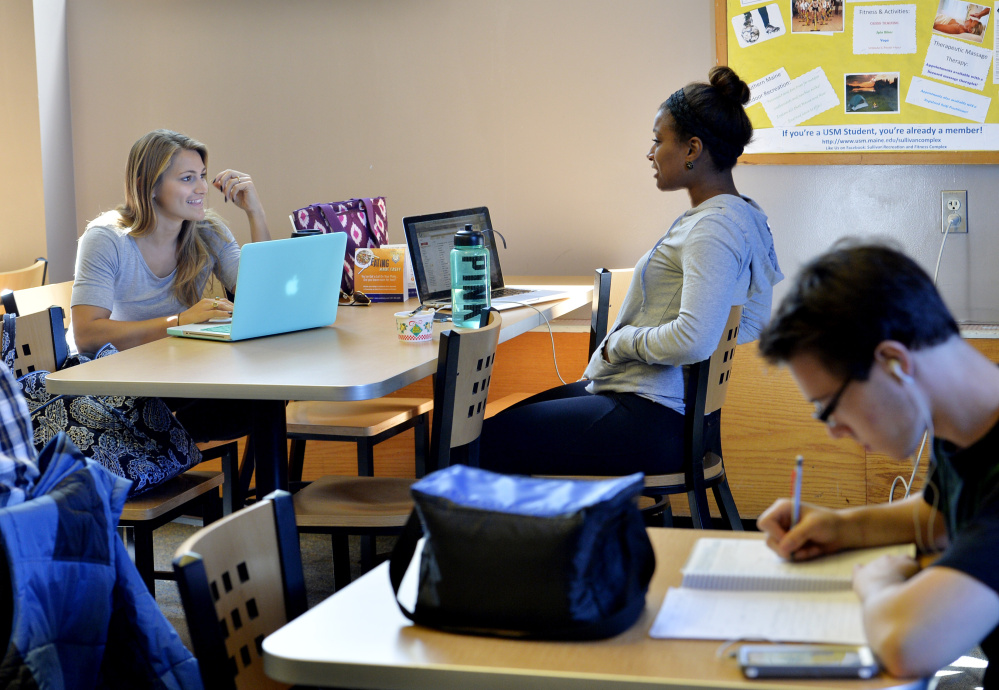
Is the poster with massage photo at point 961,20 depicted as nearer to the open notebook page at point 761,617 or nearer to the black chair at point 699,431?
the black chair at point 699,431

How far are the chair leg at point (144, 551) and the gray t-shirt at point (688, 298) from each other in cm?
101

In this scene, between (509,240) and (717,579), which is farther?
(509,240)

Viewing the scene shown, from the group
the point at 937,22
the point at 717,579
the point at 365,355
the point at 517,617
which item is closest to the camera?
the point at 517,617

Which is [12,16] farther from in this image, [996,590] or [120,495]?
[996,590]

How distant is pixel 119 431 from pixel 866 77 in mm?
2404

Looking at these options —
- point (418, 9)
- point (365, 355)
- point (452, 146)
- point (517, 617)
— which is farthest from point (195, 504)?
point (418, 9)

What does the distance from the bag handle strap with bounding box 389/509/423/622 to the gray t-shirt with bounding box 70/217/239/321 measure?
5.97ft

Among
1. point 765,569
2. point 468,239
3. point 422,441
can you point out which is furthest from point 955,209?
point 765,569

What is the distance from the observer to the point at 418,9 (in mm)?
3518

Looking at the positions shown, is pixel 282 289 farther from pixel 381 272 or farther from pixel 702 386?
pixel 702 386

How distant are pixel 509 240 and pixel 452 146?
38cm

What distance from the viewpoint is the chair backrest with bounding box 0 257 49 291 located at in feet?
11.6

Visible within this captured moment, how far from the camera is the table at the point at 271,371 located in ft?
5.83

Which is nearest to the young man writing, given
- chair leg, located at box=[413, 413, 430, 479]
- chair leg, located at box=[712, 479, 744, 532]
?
chair leg, located at box=[712, 479, 744, 532]
